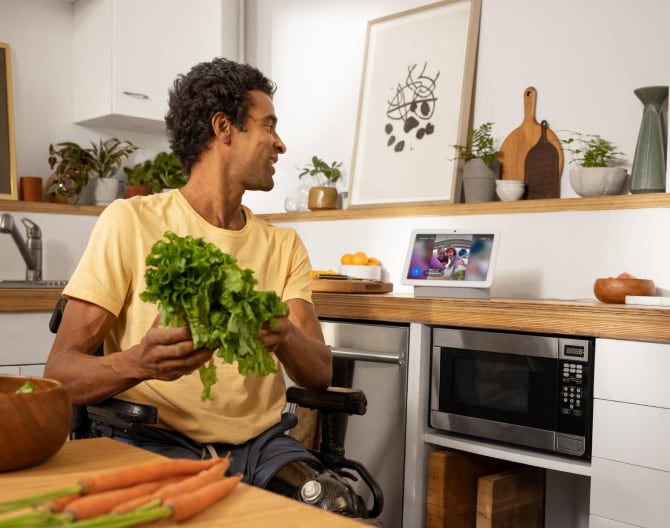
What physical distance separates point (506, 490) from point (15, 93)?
9.63ft

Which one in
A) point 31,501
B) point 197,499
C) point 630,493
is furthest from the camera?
point 630,493

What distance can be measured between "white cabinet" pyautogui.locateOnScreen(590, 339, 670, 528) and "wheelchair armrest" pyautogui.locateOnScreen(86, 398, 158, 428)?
1.28m

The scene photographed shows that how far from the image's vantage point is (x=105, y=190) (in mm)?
4344

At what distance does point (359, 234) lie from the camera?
3.76 metres

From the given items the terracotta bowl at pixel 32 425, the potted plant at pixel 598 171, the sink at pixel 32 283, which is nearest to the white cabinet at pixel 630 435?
the potted plant at pixel 598 171

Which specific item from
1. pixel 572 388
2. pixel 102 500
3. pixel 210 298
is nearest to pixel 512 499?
pixel 572 388

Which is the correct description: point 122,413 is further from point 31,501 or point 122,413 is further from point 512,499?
point 512,499

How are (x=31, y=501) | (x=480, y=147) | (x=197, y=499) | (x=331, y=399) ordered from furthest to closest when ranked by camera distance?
(x=480, y=147) < (x=331, y=399) < (x=197, y=499) < (x=31, y=501)

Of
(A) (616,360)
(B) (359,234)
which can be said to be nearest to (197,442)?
(A) (616,360)

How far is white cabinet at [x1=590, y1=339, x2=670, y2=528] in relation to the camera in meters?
2.25

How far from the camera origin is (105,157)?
433 centimetres

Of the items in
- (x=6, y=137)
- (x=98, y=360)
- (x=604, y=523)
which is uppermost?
(x=6, y=137)

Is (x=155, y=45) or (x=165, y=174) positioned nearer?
(x=155, y=45)

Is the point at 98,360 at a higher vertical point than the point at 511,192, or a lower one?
lower
